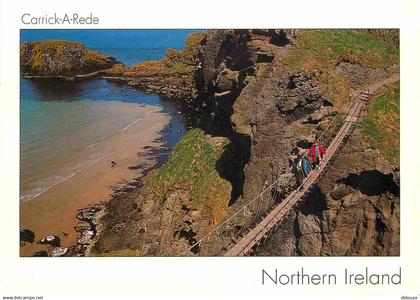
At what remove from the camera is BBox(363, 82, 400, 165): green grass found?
25.2 feet

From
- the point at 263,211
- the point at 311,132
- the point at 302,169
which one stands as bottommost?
the point at 263,211

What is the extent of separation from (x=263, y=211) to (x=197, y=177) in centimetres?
333

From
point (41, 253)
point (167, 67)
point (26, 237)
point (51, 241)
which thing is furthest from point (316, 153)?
point (167, 67)

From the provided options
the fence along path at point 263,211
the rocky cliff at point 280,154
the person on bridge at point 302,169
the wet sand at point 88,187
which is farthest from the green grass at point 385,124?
the wet sand at point 88,187

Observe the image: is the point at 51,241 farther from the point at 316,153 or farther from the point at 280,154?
the point at 316,153

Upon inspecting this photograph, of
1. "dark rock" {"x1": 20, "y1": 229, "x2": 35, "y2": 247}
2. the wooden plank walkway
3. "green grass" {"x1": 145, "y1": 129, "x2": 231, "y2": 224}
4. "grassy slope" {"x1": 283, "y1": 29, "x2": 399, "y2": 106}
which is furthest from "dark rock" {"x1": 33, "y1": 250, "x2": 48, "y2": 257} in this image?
"grassy slope" {"x1": 283, "y1": 29, "x2": 399, "y2": 106}

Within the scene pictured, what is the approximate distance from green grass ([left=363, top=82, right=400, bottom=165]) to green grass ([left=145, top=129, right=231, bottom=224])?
3.58 metres

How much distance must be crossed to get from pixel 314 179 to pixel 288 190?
1.70ft

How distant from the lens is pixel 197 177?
11.3 m

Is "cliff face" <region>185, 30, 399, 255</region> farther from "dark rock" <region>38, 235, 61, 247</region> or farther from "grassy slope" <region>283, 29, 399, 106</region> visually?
"dark rock" <region>38, 235, 61, 247</region>

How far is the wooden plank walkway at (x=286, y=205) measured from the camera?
759 centimetres

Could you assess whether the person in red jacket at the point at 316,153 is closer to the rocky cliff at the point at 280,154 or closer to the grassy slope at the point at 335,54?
the rocky cliff at the point at 280,154
